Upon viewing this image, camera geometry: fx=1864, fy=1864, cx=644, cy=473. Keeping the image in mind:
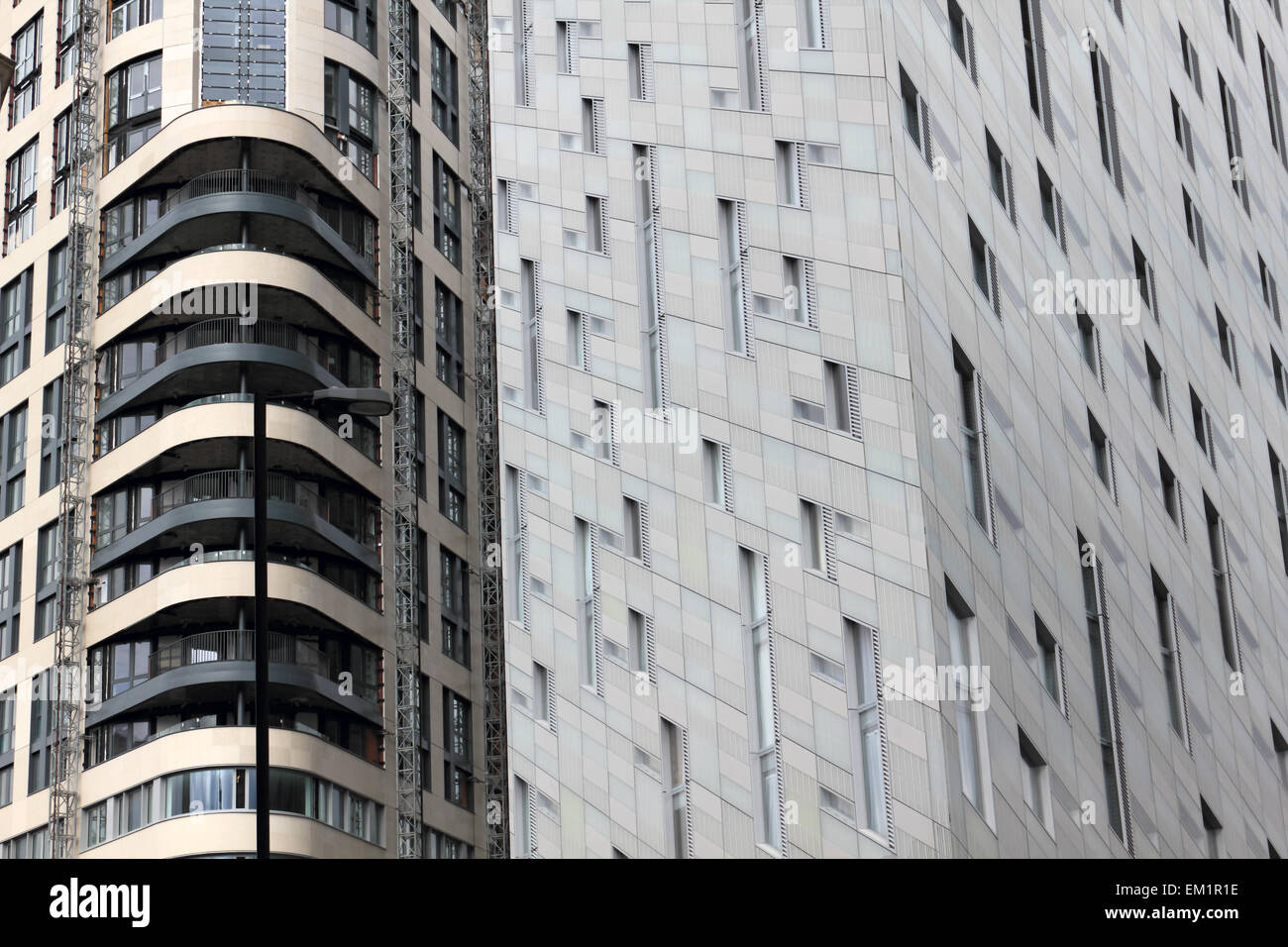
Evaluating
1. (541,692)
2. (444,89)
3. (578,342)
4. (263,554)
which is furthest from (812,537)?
(444,89)

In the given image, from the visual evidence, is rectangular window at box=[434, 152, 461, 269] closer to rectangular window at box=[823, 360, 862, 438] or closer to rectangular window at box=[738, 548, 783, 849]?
rectangular window at box=[738, 548, 783, 849]

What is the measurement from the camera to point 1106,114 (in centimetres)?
4162

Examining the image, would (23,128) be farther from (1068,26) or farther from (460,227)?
(1068,26)

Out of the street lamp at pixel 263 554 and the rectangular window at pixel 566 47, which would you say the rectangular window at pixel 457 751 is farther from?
the street lamp at pixel 263 554

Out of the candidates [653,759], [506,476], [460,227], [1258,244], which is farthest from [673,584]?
[460,227]

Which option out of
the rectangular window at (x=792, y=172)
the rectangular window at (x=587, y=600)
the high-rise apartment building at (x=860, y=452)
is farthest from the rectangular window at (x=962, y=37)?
the rectangular window at (x=587, y=600)

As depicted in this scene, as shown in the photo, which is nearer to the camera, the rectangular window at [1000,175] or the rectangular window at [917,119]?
the rectangular window at [917,119]

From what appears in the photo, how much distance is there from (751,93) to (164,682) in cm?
2972

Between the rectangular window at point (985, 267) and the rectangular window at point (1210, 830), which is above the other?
the rectangular window at point (985, 267)

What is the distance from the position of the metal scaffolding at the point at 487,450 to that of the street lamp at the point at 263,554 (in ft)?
137

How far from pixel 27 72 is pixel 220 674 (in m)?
26.5

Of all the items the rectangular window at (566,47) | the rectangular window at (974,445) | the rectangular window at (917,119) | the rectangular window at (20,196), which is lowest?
the rectangular window at (974,445)

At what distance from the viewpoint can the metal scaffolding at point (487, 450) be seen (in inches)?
2704

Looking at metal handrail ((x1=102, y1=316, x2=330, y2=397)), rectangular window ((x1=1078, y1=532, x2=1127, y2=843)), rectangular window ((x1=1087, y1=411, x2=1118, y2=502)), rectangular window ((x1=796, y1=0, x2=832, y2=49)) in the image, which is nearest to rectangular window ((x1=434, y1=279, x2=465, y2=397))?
metal handrail ((x1=102, y1=316, x2=330, y2=397))
